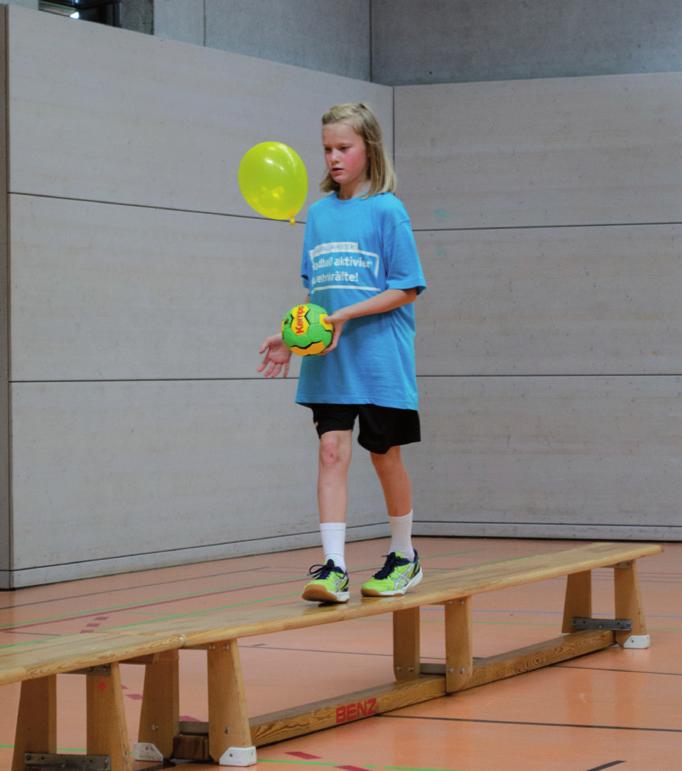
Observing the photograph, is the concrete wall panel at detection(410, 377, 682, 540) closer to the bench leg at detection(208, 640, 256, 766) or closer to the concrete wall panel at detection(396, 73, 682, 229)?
the concrete wall panel at detection(396, 73, 682, 229)

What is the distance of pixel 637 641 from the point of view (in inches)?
206

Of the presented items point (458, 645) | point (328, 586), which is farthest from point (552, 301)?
point (328, 586)

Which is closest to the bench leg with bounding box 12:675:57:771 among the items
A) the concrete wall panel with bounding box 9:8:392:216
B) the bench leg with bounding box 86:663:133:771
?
the bench leg with bounding box 86:663:133:771

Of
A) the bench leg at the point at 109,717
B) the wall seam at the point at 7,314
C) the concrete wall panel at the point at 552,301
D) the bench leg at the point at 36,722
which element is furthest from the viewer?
the concrete wall panel at the point at 552,301

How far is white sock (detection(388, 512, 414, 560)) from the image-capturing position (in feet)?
14.6

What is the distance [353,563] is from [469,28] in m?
3.79

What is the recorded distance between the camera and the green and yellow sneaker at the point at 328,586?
4.00m

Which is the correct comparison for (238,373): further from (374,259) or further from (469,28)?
(374,259)

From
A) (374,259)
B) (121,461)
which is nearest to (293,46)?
(121,461)

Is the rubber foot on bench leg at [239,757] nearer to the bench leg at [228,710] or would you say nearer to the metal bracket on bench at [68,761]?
the bench leg at [228,710]

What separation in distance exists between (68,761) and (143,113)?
5052mm

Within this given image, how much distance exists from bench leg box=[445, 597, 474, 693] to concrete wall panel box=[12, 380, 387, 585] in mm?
3251

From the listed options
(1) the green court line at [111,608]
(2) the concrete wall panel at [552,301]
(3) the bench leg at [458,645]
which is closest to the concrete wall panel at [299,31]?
(2) the concrete wall panel at [552,301]

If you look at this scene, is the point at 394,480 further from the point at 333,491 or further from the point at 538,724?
the point at 538,724
